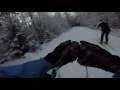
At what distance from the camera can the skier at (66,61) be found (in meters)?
2.32

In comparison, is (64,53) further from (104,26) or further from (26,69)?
(104,26)

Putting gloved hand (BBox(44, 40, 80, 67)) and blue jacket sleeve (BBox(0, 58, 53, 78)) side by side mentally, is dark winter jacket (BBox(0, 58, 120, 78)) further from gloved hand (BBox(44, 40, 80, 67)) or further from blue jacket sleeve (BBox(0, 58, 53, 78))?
gloved hand (BBox(44, 40, 80, 67))

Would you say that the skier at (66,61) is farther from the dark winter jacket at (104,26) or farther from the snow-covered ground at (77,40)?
the dark winter jacket at (104,26)

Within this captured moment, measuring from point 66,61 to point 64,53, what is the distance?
0.40ft

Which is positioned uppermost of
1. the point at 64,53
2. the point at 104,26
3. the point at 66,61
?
the point at 104,26

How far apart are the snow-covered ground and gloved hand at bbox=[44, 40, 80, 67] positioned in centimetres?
11

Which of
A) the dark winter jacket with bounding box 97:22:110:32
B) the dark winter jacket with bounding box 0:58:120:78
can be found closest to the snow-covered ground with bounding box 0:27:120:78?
the dark winter jacket with bounding box 97:22:110:32

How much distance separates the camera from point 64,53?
8.55 feet

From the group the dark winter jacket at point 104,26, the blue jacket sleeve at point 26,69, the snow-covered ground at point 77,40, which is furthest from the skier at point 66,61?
the dark winter jacket at point 104,26

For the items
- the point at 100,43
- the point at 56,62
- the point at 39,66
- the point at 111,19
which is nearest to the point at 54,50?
the point at 56,62

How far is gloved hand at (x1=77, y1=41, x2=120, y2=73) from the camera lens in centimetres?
252

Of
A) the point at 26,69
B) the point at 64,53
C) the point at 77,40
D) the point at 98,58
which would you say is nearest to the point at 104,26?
the point at 77,40
